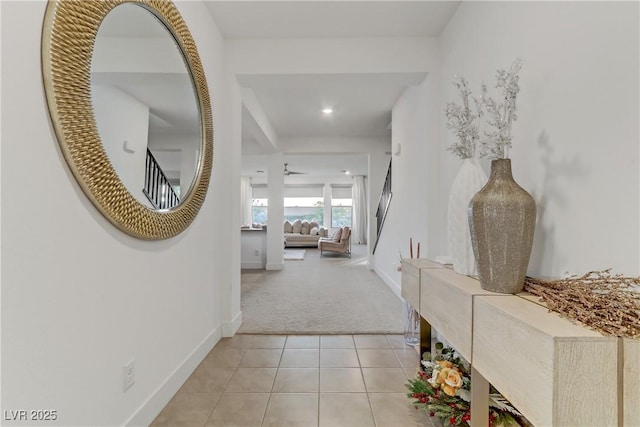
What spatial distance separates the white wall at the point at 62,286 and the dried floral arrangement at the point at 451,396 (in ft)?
4.48

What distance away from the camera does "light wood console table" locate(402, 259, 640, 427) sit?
681 mm

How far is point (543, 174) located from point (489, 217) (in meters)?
0.42

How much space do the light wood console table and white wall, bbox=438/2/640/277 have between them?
32cm

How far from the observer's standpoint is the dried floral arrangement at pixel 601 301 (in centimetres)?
70

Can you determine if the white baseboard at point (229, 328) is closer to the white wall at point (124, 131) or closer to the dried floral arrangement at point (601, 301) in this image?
the white wall at point (124, 131)

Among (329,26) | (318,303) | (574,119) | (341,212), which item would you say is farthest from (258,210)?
(574,119)

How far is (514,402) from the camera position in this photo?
821 millimetres

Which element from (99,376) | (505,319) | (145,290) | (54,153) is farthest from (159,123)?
(505,319)

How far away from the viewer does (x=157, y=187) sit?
157 centimetres

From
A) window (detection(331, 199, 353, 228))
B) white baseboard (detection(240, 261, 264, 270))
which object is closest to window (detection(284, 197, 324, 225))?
window (detection(331, 199, 353, 228))

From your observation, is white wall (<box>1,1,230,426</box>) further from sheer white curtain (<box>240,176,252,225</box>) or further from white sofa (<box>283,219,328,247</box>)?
sheer white curtain (<box>240,176,252,225</box>)

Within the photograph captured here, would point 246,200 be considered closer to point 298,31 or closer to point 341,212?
point 341,212

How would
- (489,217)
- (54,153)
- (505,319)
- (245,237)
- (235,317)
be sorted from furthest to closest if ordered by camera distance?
(245,237)
(235,317)
(489,217)
(54,153)
(505,319)

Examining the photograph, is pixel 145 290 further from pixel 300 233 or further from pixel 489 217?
pixel 300 233
